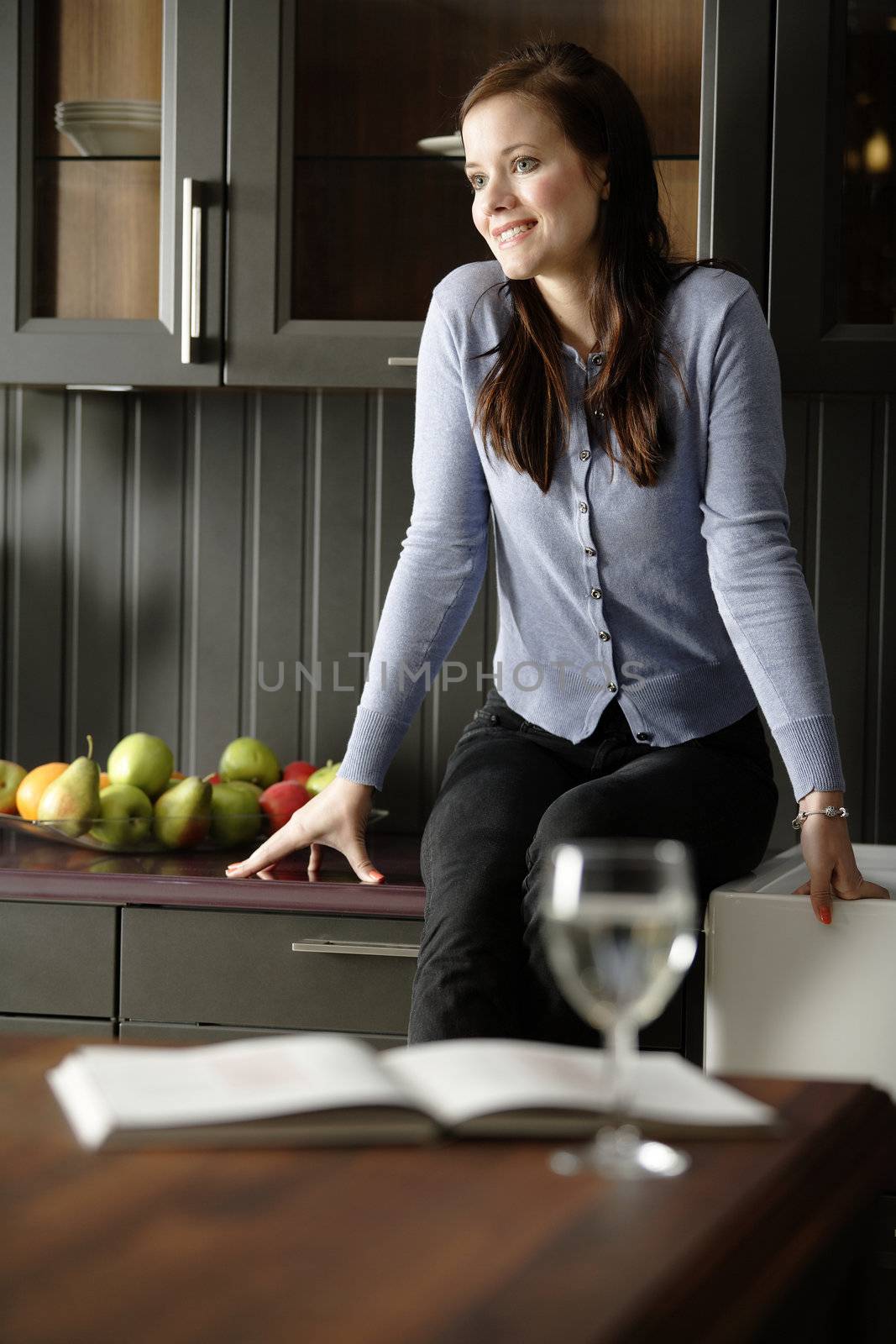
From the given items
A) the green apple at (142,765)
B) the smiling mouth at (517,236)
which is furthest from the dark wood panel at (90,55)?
the green apple at (142,765)

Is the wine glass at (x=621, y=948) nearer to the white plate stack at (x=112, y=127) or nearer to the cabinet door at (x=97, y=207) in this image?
the cabinet door at (x=97, y=207)

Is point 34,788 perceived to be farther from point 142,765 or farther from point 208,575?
point 208,575

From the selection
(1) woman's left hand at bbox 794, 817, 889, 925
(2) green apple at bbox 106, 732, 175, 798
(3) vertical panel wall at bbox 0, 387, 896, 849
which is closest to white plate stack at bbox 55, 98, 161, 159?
(3) vertical panel wall at bbox 0, 387, 896, 849

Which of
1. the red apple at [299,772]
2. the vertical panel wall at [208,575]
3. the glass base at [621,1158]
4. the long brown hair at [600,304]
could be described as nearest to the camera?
the glass base at [621,1158]

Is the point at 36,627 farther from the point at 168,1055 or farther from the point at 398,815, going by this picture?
the point at 168,1055

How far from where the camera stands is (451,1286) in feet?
1.86

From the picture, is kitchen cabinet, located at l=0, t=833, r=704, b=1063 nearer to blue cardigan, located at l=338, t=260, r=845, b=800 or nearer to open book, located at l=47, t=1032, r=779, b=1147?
blue cardigan, located at l=338, t=260, r=845, b=800

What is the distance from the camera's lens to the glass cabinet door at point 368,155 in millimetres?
1834

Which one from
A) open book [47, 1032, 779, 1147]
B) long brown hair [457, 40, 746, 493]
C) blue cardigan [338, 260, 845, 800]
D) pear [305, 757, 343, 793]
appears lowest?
pear [305, 757, 343, 793]

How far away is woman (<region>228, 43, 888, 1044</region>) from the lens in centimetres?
150

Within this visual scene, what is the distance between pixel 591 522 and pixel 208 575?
2.69 ft

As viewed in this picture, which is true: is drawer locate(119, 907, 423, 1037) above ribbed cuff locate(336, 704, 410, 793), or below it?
below

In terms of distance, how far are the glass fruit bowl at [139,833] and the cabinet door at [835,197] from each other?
0.83 m

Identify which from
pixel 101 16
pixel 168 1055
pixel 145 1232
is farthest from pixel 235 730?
pixel 145 1232
